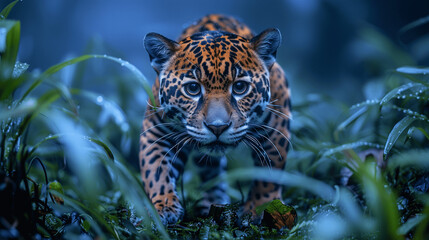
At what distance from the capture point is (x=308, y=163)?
397cm

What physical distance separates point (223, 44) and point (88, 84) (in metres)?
3.39

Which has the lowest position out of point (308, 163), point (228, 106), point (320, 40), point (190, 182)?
point (190, 182)

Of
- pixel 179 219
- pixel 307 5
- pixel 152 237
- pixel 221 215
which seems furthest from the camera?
pixel 307 5

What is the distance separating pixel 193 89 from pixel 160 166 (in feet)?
2.08

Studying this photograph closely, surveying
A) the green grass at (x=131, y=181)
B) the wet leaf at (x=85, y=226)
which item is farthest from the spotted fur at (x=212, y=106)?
the wet leaf at (x=85, y=226)

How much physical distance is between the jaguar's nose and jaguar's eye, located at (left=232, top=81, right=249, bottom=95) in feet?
0.83

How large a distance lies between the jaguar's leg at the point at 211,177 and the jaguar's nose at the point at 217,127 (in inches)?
33.4

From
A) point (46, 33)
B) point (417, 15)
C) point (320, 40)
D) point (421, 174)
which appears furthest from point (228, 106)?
point (320, 40)

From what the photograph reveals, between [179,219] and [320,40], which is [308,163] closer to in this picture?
[179,219]

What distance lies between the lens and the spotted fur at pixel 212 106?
2523 millimetres

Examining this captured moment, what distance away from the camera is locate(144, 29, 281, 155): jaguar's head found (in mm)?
2492

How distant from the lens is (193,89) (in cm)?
260

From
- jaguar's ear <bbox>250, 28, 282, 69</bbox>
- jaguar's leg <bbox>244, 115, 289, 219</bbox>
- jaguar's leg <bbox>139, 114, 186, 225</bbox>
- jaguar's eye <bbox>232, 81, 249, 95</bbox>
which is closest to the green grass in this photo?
jaguar's leg <bbox>139, 114, 186, 225</bbox>

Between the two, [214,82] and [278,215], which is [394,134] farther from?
[214,82]
